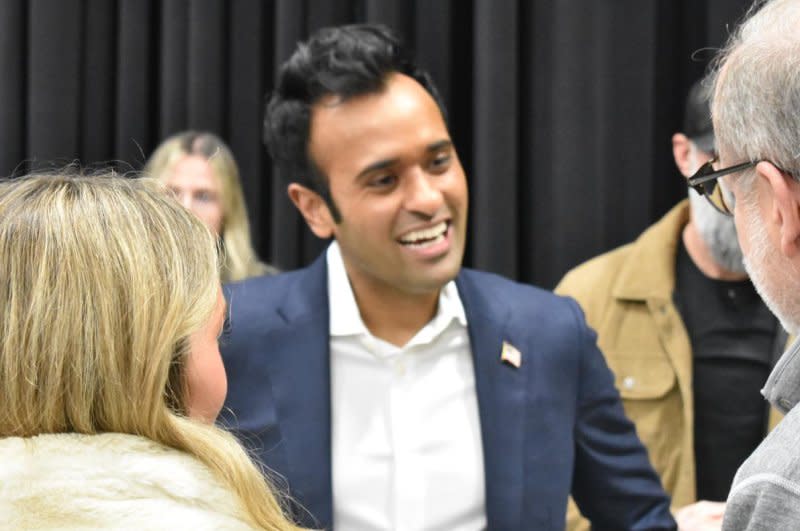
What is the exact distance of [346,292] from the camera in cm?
191

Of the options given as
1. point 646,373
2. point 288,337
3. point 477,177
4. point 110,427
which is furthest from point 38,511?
point 477,177

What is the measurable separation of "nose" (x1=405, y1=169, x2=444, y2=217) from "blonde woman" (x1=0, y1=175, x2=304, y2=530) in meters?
0.72

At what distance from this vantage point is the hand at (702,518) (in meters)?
1.47

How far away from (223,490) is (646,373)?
4.56 feet

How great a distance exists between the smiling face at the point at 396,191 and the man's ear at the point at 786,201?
789mm

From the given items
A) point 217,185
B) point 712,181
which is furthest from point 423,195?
point 217,185

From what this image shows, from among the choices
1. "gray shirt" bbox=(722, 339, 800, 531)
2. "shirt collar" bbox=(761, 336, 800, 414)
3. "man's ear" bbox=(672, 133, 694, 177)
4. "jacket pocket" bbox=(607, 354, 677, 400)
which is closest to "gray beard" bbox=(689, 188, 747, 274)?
"man's ear" bbox=(672, 133, 694, 177)

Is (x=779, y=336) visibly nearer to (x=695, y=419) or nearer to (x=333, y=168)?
(x=695, y=419)

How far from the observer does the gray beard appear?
2.26 metres

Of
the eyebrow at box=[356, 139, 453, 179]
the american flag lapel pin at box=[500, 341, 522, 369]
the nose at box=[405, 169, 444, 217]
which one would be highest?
the eyebrow at box=[356, 139, 453, 179]

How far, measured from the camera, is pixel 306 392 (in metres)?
1.82

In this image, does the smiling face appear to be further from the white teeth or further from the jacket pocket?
the jacket pocket

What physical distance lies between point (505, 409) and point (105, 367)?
856mm

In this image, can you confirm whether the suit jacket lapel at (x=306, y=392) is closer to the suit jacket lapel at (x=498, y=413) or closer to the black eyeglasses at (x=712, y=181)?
the suit jacket lapel at (x=498, y=413)
